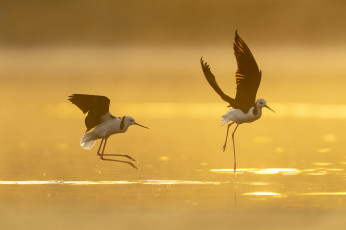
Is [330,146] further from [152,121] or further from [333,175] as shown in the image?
[152,121]

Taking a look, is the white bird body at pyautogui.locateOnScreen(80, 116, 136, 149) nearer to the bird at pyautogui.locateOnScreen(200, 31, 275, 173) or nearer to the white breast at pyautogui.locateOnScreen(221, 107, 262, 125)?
the bird at pyautogui.locateOnScreen(200, 31, 275, 173)

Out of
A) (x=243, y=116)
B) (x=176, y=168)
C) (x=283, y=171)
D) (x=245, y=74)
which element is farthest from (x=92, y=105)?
(x=283, y=171)

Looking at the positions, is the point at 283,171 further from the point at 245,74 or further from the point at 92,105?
the point at 92,105

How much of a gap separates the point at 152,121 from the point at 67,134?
2.40m

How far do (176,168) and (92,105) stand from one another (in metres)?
1.24

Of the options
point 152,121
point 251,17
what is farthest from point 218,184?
point 251,17

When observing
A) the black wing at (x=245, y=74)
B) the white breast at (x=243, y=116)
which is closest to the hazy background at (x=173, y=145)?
the white breast at (x=243, y=116)

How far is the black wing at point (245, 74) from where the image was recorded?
1524 centimetres

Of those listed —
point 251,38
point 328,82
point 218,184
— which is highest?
A: point 251,38

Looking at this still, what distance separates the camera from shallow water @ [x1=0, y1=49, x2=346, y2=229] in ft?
38.8

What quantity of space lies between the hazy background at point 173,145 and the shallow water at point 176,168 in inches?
0.7

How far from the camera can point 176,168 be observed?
15.1m

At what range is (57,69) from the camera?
41.8 metres

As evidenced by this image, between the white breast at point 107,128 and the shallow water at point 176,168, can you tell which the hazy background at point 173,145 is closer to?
the shallow water at point 176,168
